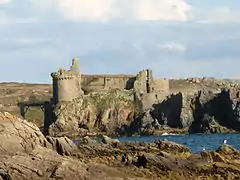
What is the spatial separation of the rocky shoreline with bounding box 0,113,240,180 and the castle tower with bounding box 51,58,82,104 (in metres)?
69.5

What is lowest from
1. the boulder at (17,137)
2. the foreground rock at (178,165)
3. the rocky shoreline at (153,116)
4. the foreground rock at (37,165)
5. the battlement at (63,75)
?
the rocky shoreline at (153,116)

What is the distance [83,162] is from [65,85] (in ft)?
261

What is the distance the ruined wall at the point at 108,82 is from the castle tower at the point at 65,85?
755cm

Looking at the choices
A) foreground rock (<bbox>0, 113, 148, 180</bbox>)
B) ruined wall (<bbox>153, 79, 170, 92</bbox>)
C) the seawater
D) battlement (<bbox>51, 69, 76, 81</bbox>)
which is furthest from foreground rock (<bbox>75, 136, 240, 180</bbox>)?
ruined wall (<bbox>153, 79, 170, 92</bbox>)

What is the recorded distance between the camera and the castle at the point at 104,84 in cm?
10681

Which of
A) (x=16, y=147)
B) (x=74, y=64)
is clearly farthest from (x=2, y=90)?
(x=16, y=147)

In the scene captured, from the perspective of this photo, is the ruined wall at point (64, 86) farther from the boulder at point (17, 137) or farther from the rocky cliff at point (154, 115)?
the boulder at point (17, 137)

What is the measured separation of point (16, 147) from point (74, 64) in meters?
82.8

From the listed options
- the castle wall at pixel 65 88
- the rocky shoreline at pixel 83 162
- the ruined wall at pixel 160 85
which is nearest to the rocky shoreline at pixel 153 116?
the castle wall at pixel 65 88

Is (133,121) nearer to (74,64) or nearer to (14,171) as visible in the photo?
(74,64)

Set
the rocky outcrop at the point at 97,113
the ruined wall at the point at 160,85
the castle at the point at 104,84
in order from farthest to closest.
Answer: the ruined wall at the point at 160,85 < the castle at the point at 104,84 < the rocky outcrop at the point at 97,113

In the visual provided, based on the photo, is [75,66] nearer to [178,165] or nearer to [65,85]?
[65,85]

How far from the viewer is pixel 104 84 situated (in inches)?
4643

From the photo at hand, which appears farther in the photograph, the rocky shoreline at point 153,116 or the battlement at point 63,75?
the battlement at point 63,75
